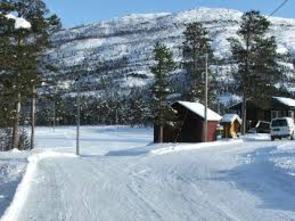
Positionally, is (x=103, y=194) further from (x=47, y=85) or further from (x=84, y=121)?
(x=84, y=121)

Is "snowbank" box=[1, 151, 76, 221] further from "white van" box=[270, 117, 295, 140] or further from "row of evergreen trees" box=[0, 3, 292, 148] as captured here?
"white van" box=[270, 117, 295, 140]

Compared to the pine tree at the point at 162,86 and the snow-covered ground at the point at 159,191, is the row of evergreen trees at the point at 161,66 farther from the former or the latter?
the snow-covered ground at the point at 159,191

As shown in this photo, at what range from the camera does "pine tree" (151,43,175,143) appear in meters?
61.1

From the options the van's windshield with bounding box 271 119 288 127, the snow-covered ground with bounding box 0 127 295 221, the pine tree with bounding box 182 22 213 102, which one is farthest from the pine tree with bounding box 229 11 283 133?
the snow-covered ground with bounding box 0 127 295 221

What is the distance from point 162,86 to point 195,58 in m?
20.9

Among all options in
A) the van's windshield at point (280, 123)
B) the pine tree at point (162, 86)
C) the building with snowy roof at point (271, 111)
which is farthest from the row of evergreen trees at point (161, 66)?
the van's windshield at point (280, 123)

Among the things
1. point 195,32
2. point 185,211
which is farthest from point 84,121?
point 185,211

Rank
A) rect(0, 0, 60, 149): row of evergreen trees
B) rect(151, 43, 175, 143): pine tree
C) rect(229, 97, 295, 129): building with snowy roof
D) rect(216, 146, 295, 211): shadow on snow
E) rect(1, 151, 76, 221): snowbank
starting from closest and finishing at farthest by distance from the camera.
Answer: rect(1, 151, 76, 221): snowbank < rect(216, 146, 295, 211): shadow on snow < rect(0, 0, 60, 149): row of evergreen trees < rect(151, 43, 175, 143): pine tree < rect(229, 97, 295, 129): building with snowy roof

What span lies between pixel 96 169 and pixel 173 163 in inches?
125

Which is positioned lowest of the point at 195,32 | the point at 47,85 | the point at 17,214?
the point at 17,214

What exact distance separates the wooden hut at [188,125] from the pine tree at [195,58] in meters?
12.4

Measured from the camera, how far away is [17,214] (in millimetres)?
14430

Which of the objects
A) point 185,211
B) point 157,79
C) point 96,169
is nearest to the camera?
point 185,211

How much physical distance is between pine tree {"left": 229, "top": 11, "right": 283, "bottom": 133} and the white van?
19722 mm
